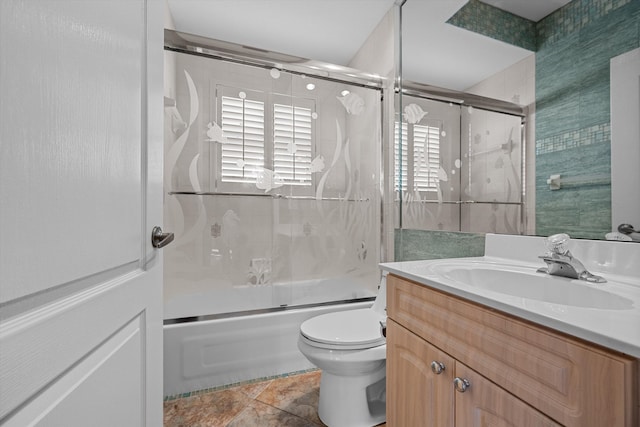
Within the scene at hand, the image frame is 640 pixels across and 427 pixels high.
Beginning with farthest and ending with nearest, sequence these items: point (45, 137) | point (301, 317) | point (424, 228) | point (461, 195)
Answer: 1. point (301, 317)
2. point (424, 228)
3. point (461, 195)
4. point (45, 137)

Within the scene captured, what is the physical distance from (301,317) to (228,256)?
63 cm

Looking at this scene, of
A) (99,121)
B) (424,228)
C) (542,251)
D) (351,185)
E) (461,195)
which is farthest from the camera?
(351,185)

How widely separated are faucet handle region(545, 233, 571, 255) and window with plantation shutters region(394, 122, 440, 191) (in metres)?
0.77

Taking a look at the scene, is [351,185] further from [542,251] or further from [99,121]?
[99,121]

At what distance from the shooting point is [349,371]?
121 centimetres

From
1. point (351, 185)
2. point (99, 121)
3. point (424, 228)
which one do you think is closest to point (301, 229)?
point (351, 185)

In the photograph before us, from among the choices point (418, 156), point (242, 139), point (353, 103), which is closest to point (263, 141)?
point (242, 139)

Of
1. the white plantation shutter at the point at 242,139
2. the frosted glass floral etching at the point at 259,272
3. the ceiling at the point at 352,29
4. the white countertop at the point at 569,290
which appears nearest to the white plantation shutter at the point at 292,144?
the white plantation shutter at the point at 242,139

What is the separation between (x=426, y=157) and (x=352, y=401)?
131 cm

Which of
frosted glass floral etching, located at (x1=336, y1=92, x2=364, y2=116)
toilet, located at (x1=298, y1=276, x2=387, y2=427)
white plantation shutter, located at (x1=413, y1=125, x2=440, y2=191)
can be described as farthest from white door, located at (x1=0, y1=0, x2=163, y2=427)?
frosted glass floral etching, located at (x1=336, y1=92, x2=364, y2=116)

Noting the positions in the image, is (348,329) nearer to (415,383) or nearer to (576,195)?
(415,383)

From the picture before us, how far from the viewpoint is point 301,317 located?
180 centimetres

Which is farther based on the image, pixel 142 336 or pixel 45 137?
pixel 142 336

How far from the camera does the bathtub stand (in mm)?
1534
